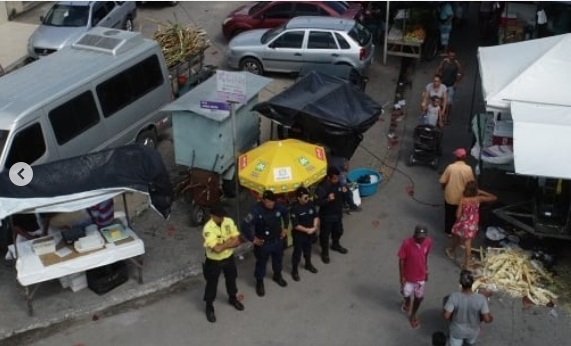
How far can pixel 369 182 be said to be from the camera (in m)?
13.3

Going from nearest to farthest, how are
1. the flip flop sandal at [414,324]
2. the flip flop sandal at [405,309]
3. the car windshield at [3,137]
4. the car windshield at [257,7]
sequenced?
the flip flop sandal at [414,324] → the flip flop sandal at [405,309] → the car windshield at [3,137] → the car windshield at [257,7]

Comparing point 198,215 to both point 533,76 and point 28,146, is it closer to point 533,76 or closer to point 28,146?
point 28,146

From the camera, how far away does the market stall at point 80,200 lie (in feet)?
31.7

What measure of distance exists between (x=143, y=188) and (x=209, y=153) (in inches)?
80.9

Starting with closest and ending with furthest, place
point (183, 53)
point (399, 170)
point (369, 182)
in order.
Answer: point (369, 182) < point (399, 170) < point (183, 53)

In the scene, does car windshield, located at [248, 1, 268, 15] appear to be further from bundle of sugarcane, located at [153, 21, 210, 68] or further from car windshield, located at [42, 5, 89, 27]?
car windshield, located at [42, 5, 89, 27]

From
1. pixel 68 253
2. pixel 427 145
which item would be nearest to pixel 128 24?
pixel 427 145

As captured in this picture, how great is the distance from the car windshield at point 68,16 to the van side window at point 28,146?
7.89 metres

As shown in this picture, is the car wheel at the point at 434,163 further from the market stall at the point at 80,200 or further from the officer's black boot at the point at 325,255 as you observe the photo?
the market stall at the point at 80,200

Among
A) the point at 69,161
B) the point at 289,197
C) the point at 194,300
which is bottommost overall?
the point at 194,300

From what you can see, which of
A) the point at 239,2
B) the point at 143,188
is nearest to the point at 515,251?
the point at 143,188

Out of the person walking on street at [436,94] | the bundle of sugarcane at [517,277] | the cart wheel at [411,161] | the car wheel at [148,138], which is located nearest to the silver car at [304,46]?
the person walking on street at [436,94]

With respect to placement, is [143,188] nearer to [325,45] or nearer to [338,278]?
[338,278]

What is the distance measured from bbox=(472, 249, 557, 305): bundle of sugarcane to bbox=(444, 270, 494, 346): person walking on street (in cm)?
214
